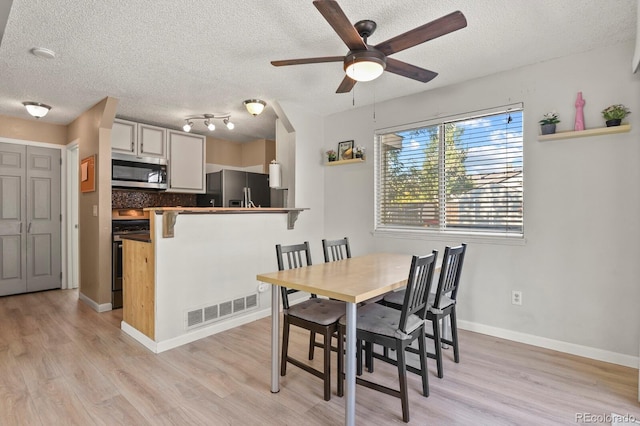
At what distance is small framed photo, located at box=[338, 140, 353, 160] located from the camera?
4.12 meters

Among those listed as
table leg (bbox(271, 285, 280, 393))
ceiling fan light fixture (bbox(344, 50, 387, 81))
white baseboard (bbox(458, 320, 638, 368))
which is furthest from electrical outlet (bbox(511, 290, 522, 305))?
ceiling fan light fixture (bbox(344, 50, 387, 81))

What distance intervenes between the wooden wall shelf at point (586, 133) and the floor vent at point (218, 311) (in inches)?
122

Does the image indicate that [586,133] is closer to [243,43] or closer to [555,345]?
[555,345]

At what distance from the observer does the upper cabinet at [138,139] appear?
4.30 metres

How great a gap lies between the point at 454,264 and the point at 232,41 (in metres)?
2.31

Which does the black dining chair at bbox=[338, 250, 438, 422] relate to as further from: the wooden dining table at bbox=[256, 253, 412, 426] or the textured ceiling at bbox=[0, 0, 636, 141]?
the textured ceiling at bbox=[0, 0, 636, 141]

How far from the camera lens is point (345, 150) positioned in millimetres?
4234

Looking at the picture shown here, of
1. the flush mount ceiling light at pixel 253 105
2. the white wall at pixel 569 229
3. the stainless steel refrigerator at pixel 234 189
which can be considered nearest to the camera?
the white wall at pixel 569 229

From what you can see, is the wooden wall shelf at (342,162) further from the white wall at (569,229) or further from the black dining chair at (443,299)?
the black dining chair at (443,299)

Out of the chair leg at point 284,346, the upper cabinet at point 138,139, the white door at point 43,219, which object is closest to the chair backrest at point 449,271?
the chair leg at point 284,346

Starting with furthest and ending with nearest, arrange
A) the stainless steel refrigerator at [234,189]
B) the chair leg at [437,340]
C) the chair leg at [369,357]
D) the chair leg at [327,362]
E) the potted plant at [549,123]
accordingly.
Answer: the stainless steel refrigerator at [234,189] → the potted plant at [549,123] → the chair leg at [369,357] → the chair leg at [437,340] → the chair leg at [327,362]

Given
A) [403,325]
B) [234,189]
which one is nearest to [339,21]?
[403,325]

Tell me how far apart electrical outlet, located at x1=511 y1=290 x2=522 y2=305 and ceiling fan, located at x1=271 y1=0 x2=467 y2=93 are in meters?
2.04

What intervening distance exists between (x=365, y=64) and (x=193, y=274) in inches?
89.4
